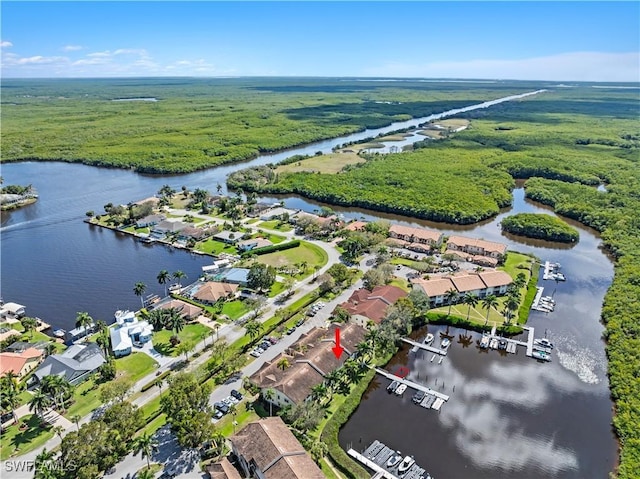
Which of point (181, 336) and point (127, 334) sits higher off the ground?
point (127, 334)

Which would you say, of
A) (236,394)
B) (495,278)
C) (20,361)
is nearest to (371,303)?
(495,278)

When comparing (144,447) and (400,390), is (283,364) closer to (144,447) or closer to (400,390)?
(400,390)

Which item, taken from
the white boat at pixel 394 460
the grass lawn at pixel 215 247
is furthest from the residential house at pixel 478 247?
the white boat at pixel 394 460

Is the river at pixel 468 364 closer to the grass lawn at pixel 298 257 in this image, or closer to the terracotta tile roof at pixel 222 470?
the terracotta tile roof at pixel 222 470

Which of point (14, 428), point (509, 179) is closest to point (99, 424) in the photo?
point (14, 428)

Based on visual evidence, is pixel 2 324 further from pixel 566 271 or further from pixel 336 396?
pixel 566 271

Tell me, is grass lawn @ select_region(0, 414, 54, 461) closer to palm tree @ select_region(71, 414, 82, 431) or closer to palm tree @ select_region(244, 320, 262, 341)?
palm tree @ select_region(71, 414, 82, 431)

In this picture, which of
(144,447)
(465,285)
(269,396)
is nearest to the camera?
(144,447)
